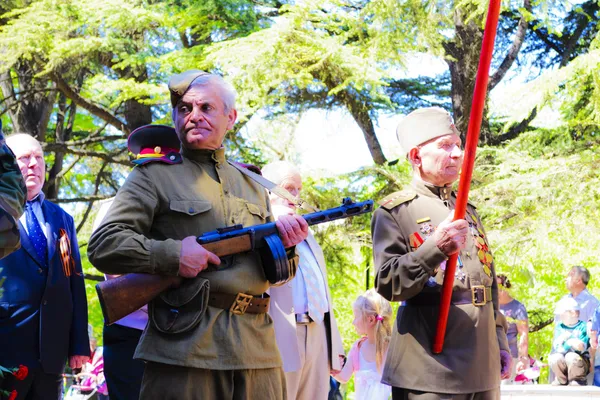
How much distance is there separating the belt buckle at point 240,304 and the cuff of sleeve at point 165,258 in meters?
0.28

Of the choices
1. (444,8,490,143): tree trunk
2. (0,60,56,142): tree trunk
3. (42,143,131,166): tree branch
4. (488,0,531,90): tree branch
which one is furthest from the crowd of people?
(0,60,56,142): tree trunk

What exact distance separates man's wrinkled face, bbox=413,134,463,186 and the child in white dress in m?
2.43

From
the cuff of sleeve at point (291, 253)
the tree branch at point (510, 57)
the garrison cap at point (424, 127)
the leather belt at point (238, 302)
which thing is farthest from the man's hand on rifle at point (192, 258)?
the tree branch at point (510, 57)

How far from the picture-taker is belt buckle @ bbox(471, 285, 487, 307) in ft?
14.1

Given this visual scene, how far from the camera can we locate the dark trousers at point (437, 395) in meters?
4.13

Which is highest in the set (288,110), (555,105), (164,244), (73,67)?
(73,67)

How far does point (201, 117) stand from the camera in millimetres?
3861

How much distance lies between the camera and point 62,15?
15180 millimetres

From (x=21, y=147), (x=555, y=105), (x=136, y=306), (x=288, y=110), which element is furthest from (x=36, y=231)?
(x=288, y=110)

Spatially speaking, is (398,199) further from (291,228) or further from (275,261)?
(275,261)

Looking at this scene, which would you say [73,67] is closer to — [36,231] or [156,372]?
[36,231]

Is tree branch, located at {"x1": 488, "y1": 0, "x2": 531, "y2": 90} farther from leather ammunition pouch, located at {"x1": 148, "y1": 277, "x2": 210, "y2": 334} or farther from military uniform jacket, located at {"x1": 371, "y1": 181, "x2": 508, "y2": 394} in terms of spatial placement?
leather ammunition pouch, located at {"x1": 148, "y1": 277, "x2": 210, "y2": 334}

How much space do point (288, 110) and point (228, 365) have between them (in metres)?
12.1

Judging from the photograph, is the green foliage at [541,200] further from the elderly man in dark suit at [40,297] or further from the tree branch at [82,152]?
the tree branch at [82,152]
